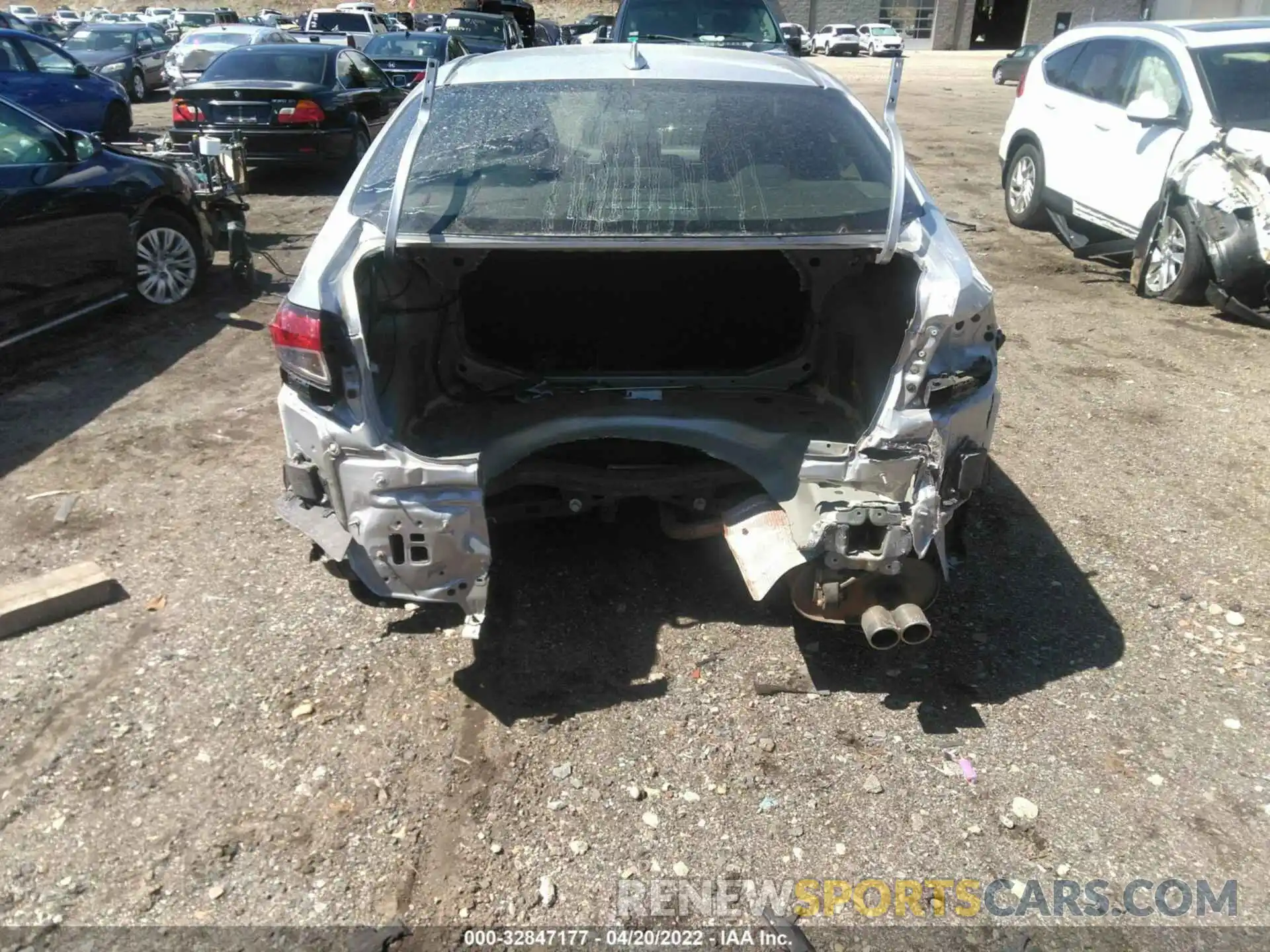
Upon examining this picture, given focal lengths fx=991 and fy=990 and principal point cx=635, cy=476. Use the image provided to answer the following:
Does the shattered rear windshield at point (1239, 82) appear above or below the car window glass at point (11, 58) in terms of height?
above

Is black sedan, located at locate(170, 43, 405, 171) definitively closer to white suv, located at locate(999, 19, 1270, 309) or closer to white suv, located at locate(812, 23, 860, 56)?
white suv, located at locate(999, 19, 1270, 309)

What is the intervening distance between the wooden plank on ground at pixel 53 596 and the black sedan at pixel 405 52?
13.0 meters

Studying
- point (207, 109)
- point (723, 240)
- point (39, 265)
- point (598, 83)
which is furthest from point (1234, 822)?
point (207, 109)

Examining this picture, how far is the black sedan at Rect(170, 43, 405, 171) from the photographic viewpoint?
1079 cm

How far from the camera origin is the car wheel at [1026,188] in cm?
948

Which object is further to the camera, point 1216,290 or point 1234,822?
point 1216,290

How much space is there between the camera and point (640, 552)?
4.13 metres

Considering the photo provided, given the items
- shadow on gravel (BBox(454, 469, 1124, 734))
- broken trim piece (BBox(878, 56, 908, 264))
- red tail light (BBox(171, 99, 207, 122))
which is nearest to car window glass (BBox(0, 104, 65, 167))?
shadow on gravel (BBox(454, 469, 1124, 734))

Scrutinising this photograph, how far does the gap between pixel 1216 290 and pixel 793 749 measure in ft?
19.4

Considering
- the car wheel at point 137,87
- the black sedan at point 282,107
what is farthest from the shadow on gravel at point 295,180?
the car wheel at point 137,87

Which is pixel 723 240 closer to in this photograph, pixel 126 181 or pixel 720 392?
pixel 720 392

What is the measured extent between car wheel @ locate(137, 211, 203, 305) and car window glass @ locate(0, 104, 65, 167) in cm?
72

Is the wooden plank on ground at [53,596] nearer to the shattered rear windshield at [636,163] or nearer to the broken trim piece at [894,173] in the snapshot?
the shattered rear windshield at [636,163]

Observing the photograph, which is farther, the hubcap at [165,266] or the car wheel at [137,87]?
the car wheel at [137,87]
